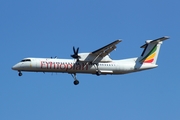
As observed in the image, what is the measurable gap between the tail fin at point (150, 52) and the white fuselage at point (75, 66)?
0.69 m

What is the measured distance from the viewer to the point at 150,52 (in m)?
45.2

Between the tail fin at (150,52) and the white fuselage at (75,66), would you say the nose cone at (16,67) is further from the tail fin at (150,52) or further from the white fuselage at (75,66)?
the tail fin at (150,52)

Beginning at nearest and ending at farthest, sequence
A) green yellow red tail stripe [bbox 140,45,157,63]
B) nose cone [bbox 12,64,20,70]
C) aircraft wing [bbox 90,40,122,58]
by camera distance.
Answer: nose cone [bbox 12,64,20,70], aircraft wing [bbox 90,40,122,58], green yellow red tail stripe [bbox 140,45,157,63]

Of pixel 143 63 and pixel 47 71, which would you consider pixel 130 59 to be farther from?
pixel 47 71

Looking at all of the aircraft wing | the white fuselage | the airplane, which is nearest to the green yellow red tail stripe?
the airplane

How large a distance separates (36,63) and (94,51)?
6529 mm

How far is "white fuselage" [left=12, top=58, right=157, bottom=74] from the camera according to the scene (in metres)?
40.1

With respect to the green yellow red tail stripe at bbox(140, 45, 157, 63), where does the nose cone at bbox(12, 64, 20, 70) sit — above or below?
below

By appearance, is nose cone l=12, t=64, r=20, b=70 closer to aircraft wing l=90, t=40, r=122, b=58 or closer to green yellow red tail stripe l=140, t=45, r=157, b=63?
aircraft wing l=90, t=40, r=122, b=58

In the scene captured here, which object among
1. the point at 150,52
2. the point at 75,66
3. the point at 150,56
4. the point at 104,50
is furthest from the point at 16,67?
the point at 150,52

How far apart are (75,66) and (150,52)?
9973 millimetres

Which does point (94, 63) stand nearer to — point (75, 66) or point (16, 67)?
point (75, 66)

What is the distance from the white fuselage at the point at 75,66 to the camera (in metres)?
40.1

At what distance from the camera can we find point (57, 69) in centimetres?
4066
